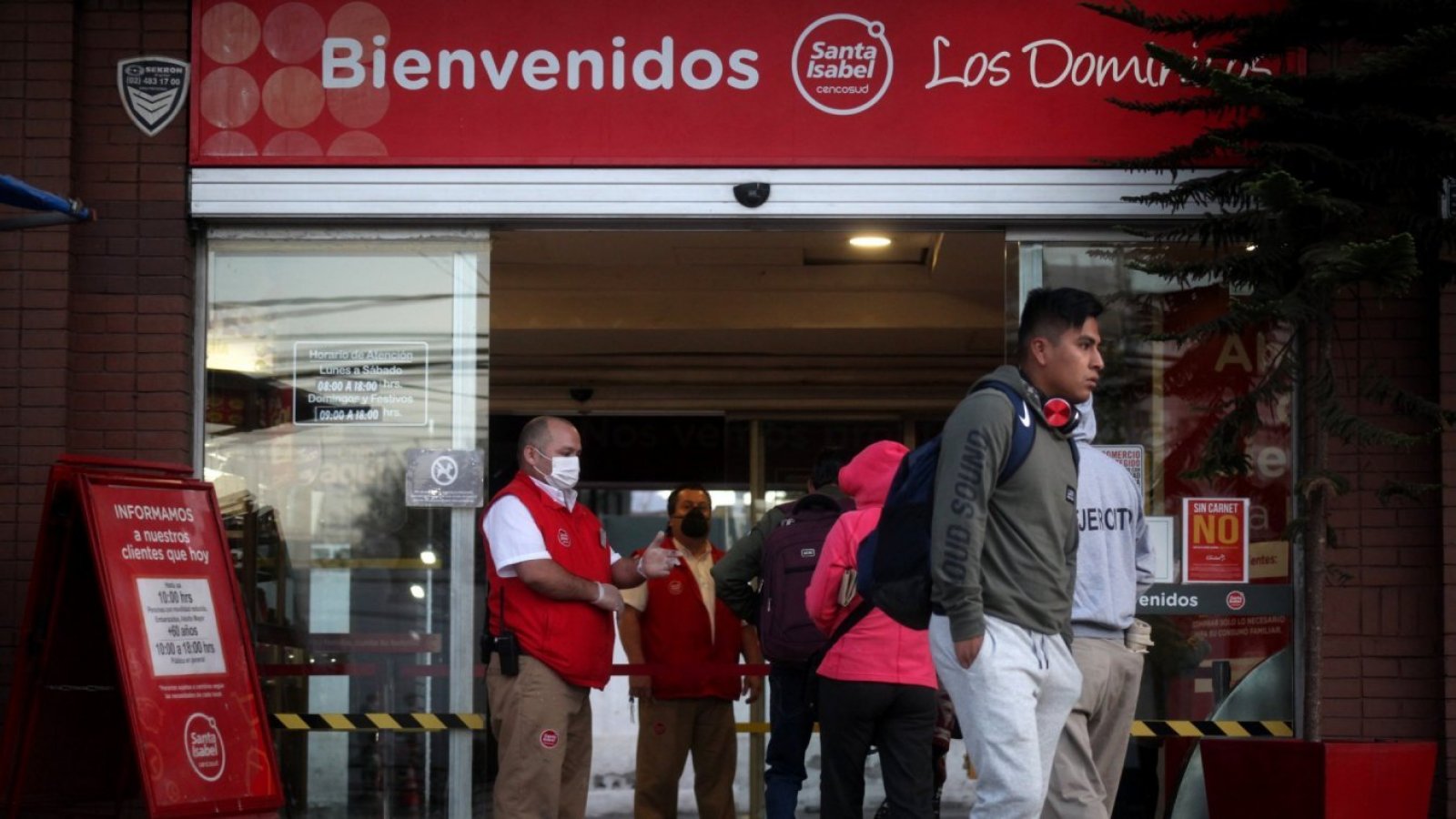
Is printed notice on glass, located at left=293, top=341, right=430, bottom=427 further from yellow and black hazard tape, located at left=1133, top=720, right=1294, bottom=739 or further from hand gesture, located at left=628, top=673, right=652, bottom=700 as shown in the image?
yellow and black hazard tape, located at left=1133, top=720, right=1294, bottom=739

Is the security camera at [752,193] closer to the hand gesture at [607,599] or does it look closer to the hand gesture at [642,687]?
the hand gesture at [607,599]

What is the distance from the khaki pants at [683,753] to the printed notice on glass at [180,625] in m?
2.82

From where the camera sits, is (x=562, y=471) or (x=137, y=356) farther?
(x=137, y=356)

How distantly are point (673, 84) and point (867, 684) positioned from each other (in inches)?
110

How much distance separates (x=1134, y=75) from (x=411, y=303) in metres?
3.29

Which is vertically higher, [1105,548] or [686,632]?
[1105,548]

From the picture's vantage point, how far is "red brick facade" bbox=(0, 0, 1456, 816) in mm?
8227

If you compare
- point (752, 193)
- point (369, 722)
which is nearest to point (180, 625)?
point (369, 722)

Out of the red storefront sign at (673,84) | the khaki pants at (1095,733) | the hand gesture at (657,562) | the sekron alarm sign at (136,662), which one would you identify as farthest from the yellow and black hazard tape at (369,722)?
the khaki pants at (1095,733)

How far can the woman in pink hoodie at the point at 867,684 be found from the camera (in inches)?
288

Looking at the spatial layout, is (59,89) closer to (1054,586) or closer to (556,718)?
(556,718)

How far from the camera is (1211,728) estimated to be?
8.44 m

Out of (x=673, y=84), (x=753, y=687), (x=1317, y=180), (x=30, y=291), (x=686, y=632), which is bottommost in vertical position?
(x=753, y=687)

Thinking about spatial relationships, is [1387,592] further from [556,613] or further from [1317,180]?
[556,613]
